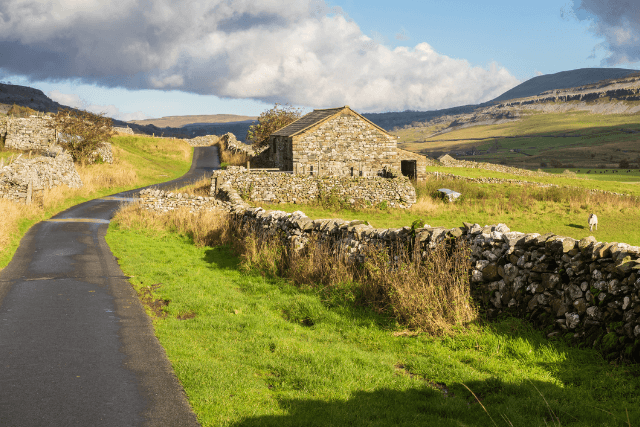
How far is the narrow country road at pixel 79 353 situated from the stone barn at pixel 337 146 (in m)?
25.4

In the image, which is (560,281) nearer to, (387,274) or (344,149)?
(387,274)

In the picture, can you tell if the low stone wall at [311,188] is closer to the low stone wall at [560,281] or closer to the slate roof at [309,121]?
the slate roof at [309,121]

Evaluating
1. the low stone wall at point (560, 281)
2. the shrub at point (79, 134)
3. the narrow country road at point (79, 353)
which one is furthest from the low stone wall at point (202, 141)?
the low stone wall at point (560, 281)

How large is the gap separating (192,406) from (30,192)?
24.6 m

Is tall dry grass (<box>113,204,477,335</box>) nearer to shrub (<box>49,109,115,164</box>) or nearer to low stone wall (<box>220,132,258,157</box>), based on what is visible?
shrub (<box>49,109,115,164</box>)

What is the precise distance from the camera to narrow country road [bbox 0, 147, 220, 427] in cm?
581

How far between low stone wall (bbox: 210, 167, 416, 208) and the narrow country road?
58.6 ft

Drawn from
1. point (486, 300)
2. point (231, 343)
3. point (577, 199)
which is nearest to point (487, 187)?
point (577, 199)

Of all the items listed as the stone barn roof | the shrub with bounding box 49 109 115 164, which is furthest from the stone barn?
the shrub with bounding box 49 109 115 164

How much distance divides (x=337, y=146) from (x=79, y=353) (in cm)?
3384

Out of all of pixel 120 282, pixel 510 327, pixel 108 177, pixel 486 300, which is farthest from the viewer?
pixel 108 177

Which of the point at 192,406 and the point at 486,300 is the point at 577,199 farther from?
the point at 192,406

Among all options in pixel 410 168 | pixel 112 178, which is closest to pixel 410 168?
pixel 410 168

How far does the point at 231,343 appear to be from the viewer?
8.30 meters
